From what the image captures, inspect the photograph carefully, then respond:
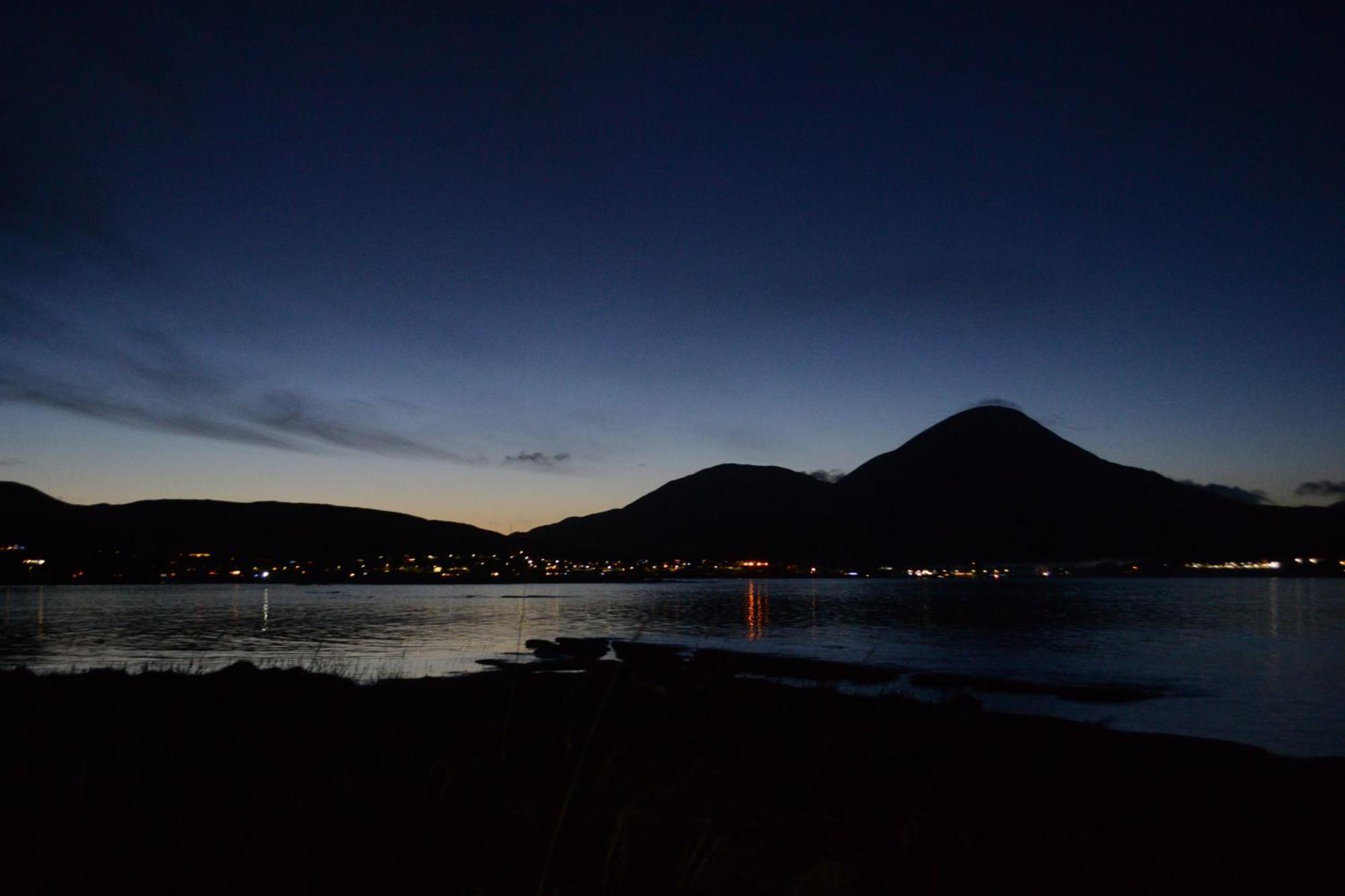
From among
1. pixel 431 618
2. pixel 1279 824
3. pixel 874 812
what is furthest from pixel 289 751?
pixel 431 618

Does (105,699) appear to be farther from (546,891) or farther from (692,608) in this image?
(692,608)

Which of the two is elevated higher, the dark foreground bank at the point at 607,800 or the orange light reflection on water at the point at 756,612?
the dark foreground bank at the point at 607,800

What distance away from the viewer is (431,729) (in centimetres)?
1430

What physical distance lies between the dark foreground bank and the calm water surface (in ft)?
6.39

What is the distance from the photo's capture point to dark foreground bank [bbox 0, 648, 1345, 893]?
537cm

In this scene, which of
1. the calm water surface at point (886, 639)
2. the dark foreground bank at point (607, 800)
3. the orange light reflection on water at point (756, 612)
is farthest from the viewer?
the orange light reflection on water at point (756, 612)

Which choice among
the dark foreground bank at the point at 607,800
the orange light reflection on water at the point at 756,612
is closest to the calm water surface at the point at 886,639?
the orange light reflection on water at the point at 756,612

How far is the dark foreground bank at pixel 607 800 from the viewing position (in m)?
5.37

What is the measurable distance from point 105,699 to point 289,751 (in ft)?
Result: 29.5

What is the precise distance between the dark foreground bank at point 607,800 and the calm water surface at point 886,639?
6.39 ft

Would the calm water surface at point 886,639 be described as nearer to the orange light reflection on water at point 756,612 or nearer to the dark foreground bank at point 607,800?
the orange light reflection on water at point 756,612

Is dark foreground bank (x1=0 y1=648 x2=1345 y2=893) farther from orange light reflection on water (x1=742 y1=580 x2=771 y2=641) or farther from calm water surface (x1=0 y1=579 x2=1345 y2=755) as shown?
orange light reflection on water (x1=742 y1=580 x2=771 y2=641)

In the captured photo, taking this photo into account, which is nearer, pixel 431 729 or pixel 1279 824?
pixel 1279 824

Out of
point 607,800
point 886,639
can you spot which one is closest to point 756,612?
point 886,639
